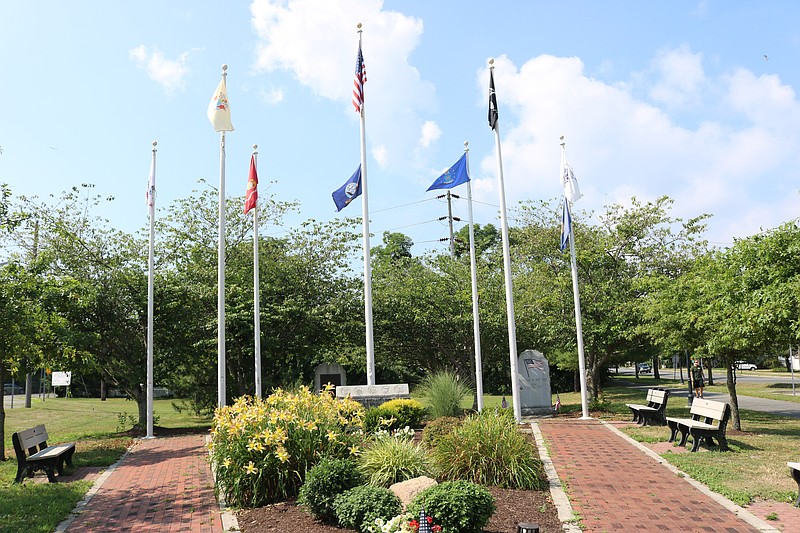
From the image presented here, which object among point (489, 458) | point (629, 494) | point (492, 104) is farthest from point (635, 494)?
point (492, 104)

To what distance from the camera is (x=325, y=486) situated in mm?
7195

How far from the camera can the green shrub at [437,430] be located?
950cm

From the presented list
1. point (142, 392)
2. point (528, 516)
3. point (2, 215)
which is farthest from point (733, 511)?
point (142, 392)

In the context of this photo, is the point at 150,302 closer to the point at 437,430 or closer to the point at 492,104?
the point at 437,430

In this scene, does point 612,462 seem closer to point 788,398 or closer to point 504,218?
point 504,218

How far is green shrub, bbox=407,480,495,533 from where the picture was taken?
6055 millimetres

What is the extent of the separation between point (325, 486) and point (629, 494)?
389 cm

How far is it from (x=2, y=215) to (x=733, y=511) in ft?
40.5

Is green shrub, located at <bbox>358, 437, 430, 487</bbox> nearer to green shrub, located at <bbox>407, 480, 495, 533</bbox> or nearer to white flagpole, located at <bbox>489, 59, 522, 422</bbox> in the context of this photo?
green shrub, located at <bbox>407, 480, 495, 533</bbox>

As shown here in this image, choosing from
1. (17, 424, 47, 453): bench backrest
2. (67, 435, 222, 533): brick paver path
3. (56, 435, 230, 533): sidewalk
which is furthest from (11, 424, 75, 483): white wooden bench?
(67, 435, 222, 533): brick paver path

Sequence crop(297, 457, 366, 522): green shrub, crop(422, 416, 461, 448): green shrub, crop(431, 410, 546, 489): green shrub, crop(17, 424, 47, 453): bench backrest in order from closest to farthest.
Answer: crop(297, 457, 366, 522): green shrub
crop(431, 410, 546, 489): green shrub
crop(422, 416, 461, 448): green shrub
crop(17, 424, 47, 453): bench backrest

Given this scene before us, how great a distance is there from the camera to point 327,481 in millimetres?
7203

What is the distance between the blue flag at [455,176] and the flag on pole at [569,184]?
2911 mm

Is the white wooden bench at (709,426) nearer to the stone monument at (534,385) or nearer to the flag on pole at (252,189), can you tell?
the stone monument at (534,385)
